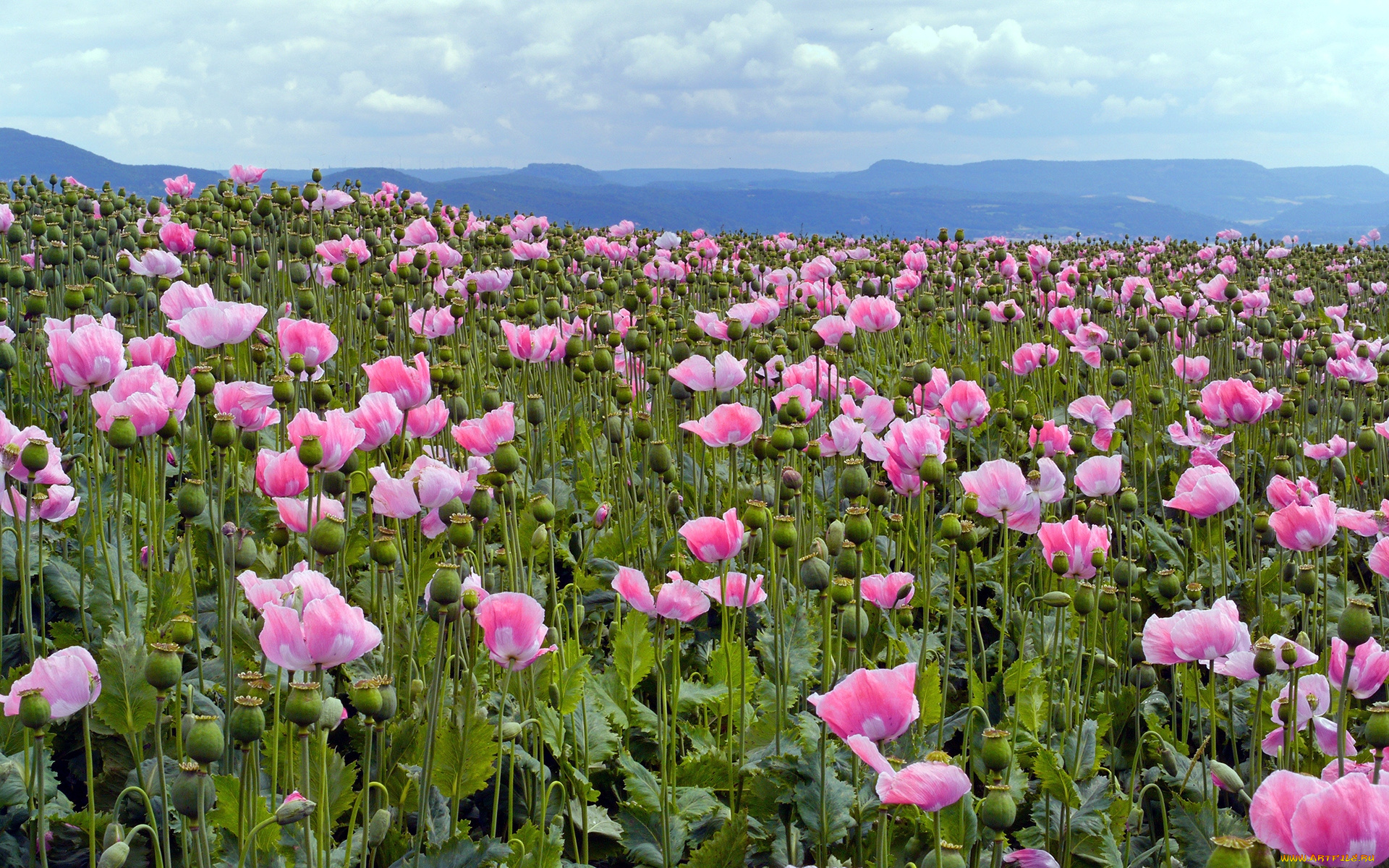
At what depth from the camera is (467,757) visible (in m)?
2.17

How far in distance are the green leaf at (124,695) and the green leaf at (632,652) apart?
1.16m

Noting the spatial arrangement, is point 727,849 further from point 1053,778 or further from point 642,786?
point 1053,778

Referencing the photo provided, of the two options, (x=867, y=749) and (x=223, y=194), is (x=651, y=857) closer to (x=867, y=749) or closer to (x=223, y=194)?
(x=867, y=749)

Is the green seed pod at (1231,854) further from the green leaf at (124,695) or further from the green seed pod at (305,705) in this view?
the green leaf at (124,695)

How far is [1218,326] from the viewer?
5.81 m

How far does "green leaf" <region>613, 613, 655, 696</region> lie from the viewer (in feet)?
9.32

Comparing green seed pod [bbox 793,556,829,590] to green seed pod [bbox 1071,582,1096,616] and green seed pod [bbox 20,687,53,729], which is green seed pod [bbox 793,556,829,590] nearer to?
green seed pod [bbox 1071,582,1096,616]

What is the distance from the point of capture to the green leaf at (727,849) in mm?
2055

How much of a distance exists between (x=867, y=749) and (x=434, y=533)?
162 cm

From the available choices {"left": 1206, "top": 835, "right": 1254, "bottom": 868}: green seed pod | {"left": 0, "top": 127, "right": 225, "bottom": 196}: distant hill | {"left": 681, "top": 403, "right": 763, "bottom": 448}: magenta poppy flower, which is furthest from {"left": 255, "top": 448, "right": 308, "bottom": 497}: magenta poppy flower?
{"left": 0, "top": 127, "right": 225, "bottom": 196}: distant hill

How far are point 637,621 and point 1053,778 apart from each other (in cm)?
112

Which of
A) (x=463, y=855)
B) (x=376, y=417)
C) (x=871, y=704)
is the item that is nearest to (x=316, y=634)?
(x=463, y=855)

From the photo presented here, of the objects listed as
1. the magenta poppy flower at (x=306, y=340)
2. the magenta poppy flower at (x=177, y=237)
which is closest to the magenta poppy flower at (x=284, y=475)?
the magenta poppy flower at (x=306, y=340)

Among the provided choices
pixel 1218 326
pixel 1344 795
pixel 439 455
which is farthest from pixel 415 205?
pixel 1344 795
